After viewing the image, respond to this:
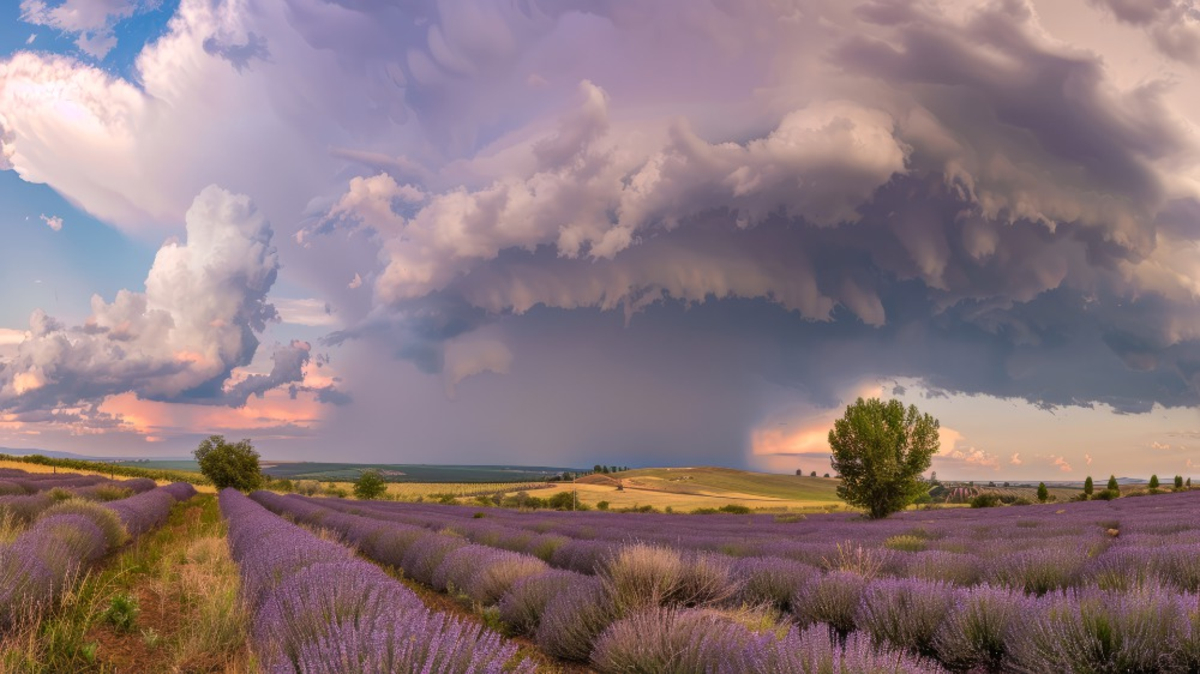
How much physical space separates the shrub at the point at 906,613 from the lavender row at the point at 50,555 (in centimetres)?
737

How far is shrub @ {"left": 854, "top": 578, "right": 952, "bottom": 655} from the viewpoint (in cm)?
629

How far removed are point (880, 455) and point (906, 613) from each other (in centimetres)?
2902

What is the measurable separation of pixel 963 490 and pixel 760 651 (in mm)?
91284

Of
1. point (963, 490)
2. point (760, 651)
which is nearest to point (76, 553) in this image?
point (760, 651)

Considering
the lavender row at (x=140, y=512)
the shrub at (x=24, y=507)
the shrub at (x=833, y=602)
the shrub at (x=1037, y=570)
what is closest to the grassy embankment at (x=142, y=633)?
the shrub at (x=833, y=602)

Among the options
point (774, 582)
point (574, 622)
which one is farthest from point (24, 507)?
point (774, 582)

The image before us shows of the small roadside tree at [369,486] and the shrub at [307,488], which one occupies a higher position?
the small roadside tree at [369,486]

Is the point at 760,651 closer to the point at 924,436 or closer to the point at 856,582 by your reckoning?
the point at 856,582

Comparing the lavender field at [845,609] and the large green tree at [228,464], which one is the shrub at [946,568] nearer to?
the lavender field at [845,609]

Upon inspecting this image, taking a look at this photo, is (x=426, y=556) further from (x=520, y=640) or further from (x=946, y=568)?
(x=946, y=568)

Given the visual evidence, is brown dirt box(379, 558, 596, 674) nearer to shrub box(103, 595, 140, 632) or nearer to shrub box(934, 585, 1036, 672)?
shrub box(103, 595, 140, 632)

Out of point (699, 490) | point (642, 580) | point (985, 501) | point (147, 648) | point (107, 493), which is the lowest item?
point (699, 490)

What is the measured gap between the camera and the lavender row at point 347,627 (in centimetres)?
288

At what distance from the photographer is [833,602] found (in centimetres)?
725
